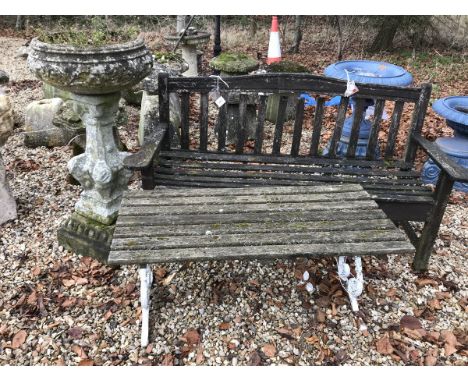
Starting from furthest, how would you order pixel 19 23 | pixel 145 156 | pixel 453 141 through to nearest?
pixel 19 23 → pixel 453 141 → pixel 145 156

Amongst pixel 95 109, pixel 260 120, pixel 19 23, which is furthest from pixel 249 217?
pixel 19 23

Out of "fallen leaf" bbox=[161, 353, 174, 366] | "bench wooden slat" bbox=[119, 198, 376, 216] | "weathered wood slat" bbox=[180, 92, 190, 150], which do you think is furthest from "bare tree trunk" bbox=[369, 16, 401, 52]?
"fallen leaf" bbox=[161, 353, 174, 366]

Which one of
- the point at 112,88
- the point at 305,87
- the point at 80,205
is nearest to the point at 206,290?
the point at 80,205

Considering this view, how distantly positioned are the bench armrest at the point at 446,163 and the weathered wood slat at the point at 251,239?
2.06 feet

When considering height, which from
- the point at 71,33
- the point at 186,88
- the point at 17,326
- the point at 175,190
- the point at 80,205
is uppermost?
the point at 71,33

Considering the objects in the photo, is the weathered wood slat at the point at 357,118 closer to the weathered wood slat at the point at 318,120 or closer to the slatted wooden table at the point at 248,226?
the weathered wood slat at the point at 318,120

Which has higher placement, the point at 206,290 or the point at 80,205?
the point at 80,205

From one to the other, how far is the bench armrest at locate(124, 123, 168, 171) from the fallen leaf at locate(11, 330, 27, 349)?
1218 mm

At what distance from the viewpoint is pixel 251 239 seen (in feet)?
7.48

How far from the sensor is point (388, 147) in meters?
3.36

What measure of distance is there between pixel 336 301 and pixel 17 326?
2094mm

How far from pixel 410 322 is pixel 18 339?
2.48 m

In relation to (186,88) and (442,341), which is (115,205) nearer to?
(186,88)

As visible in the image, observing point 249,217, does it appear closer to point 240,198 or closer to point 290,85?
point 240,198
